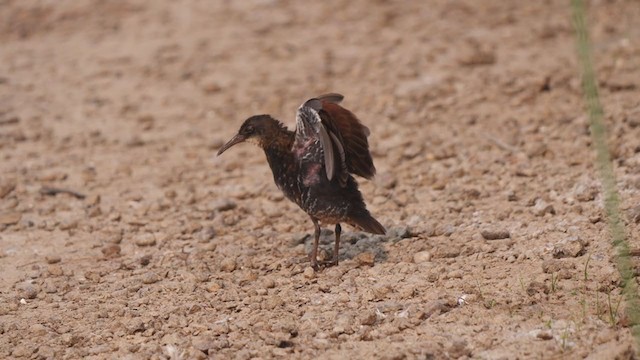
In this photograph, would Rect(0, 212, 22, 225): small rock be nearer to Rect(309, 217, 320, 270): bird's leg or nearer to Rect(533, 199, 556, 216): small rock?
Rect(309, 217, 320, 270): bird's leg

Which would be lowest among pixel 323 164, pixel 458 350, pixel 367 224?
pixel 458 350

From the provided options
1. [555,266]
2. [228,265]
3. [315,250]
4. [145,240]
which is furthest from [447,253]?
[145,240]

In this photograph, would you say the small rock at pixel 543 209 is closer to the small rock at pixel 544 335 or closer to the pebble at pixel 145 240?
the small rock at pixel 544 335

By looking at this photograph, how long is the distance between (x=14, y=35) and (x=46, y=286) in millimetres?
6124

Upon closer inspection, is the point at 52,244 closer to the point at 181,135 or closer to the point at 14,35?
the point at 181,135

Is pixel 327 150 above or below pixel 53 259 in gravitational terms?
above

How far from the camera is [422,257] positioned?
6039 millimetres

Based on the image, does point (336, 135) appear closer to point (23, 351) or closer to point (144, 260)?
point (144, 260)

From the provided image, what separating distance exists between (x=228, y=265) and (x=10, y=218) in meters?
2.01

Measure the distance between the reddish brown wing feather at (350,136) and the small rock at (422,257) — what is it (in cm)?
60

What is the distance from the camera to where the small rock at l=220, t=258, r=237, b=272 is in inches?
245

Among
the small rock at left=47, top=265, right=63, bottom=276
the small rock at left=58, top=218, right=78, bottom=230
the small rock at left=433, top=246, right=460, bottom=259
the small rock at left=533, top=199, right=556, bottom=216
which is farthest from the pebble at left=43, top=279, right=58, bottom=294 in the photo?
the small rock at left=533, top=199, right=556, bottom=216

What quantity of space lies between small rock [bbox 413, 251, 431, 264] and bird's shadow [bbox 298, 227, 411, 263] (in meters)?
0.20

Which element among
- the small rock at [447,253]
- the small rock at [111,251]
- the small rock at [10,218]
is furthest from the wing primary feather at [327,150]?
the small rock at [10,218]
